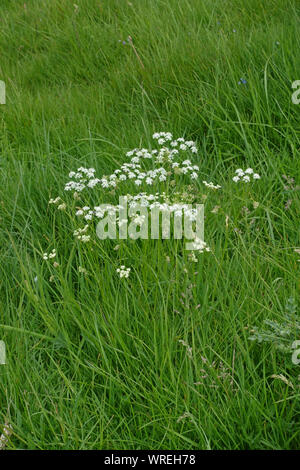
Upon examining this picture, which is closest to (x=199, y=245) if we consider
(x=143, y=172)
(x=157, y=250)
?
(x=157, y=250)

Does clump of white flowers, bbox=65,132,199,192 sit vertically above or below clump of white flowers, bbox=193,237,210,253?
above

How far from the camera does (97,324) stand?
2508 millimetres

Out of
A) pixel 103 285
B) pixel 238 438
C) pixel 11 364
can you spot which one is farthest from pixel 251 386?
pixel 11 364

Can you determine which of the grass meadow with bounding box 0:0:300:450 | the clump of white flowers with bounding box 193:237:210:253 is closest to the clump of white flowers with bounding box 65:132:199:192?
the grass meadow with bounding box 0:0:300:450

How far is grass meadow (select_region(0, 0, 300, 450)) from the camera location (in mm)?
2168

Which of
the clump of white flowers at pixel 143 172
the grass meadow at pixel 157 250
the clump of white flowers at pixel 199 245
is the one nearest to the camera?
the grass meadow at pixel 157 250

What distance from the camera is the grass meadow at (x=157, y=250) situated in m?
2.17

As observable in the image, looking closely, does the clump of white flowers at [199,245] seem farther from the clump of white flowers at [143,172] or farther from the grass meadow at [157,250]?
the clump of white flowers at [143,172]

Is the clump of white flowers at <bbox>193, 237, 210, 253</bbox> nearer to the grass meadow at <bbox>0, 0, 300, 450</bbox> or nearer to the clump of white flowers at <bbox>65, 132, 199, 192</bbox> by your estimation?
the grass meadow at <bbox>0, 0, 300, 450</bbox>

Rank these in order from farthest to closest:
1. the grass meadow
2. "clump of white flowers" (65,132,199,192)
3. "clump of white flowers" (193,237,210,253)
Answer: "clump of white flowers" (65,132,199,192), "clump of white flowers" (193,237,210,253), the grass meadow

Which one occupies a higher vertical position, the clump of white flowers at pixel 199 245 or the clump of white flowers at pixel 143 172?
the clump of white flowers at pixel 143 172

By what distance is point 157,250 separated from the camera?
9.07 ft

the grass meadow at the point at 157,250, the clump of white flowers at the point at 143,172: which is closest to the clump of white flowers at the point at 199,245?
the grass meadow at the point at 157,250
